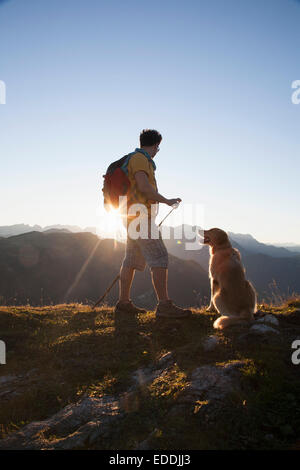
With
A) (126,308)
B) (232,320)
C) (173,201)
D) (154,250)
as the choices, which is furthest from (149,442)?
(126,308)

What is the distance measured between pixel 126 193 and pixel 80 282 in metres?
88.9

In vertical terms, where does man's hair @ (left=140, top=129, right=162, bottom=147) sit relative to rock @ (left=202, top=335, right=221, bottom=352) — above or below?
above

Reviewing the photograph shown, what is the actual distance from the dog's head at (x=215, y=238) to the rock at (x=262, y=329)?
1.86m

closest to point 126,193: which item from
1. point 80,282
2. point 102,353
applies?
point 102,353

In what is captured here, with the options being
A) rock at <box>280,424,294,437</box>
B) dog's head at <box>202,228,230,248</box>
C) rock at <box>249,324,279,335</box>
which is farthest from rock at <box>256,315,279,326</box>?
rock at <box>280,424,294,437</box>

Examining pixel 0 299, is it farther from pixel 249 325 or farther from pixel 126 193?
pixel 249 325

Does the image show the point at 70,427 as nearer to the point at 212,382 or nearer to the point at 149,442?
the point at 149,442

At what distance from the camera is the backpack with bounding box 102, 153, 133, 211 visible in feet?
19.4

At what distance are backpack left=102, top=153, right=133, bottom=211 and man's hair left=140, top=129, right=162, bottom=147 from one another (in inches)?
16.4

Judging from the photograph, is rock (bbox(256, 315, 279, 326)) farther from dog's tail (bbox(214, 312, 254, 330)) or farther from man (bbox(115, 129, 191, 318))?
man (bbox(115, 129, 191, 318))

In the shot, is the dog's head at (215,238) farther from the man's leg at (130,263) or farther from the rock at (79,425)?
the rock at (79,425)

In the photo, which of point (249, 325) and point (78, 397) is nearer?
point (78, 397)

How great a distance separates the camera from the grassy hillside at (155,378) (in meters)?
2.70

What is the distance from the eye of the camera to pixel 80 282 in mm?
91500
